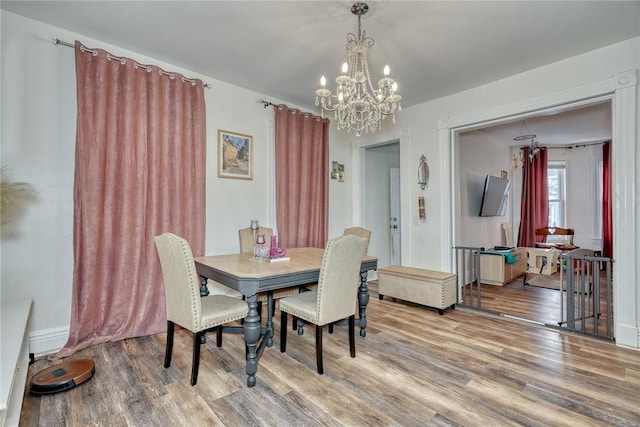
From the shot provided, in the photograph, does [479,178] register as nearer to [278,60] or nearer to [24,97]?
[278,60]

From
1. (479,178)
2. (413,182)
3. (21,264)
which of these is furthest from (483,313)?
(21,264)

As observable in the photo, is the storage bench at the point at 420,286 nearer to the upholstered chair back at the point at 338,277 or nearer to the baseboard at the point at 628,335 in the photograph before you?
the baseboard at the point at 628,335

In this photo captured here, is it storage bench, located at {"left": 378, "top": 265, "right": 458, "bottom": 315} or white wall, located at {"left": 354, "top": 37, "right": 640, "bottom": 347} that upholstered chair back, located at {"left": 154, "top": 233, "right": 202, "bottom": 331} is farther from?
white wall, located at {"left": 354, "top": 37, "right": 640, "bottom": 347}

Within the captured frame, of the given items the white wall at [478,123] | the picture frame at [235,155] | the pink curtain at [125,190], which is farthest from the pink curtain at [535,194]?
the pink curtain at [125,190]

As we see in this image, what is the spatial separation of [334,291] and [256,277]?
0.58 meters

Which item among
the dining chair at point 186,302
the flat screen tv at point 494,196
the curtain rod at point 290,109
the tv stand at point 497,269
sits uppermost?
the curtain rod at point 290,109

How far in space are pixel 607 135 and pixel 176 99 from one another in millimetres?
7103

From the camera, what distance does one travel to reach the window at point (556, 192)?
6492 mm

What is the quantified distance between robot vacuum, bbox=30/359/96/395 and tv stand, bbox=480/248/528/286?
5.01 meters

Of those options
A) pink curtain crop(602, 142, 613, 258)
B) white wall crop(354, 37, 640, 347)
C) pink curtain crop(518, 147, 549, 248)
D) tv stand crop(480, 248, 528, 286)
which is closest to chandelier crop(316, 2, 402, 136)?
white wall crop(354, 37, 640, 347)

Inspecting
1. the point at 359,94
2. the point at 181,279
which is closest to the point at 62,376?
the point at 181,279

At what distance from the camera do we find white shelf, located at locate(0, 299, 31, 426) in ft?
4.29

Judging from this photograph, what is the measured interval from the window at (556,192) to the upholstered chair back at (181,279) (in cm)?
737

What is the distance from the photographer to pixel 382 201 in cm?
528
